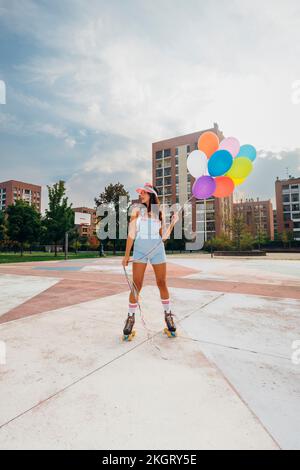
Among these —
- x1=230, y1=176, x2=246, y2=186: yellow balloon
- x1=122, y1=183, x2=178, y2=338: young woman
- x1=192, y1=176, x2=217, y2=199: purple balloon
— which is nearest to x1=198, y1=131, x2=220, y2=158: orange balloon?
x1=192, y1=176, x2=217, y2=199: purple balloon

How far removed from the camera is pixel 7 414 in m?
1.46

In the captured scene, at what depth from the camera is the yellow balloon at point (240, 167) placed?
476 cm

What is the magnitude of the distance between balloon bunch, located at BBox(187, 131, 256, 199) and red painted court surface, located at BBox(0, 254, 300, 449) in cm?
235

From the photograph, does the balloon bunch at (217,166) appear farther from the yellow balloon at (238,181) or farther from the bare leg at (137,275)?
the bare leg at (137,275)

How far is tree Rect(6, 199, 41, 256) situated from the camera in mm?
29484

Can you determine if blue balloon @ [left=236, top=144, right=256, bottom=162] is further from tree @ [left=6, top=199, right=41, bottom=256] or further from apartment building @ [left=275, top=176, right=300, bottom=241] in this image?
apartment building @ [left=275, top=176, right=300, bottom=241]

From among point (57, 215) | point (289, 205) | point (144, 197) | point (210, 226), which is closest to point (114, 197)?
point (57, 215)

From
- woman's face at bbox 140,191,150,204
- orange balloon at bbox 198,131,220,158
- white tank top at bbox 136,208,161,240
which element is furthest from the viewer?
orange balloon at bbox 198,131,220,158

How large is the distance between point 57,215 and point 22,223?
5.82 meters

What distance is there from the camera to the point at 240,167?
15.7 feet

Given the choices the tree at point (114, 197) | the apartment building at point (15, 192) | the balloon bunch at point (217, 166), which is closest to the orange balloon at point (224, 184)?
the balloon bunch at point (217, 166)
